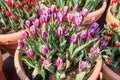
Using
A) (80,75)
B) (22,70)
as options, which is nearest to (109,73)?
(80,75)

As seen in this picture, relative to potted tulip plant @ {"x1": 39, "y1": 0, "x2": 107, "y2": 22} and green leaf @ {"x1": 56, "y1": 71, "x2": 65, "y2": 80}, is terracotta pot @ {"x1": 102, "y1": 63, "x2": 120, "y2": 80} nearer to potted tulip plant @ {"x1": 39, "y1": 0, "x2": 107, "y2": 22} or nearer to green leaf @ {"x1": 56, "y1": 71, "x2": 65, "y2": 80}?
green leaf @ {"x1": 56, "y1": 71, "x2": 65, "y2": 80}

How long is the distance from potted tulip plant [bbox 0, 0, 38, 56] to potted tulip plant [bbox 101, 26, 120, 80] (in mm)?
528

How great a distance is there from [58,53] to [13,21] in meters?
0.53

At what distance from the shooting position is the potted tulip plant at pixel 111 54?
1229mm

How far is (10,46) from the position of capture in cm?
148

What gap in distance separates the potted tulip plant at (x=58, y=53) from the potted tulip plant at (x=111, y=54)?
12 cm

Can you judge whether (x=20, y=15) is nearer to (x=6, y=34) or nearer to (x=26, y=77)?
(x=6, y=34)

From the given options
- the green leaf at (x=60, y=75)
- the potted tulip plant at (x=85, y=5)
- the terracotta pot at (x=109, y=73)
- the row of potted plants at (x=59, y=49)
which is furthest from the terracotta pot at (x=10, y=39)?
the terracotta pot at (x=109, y=73)

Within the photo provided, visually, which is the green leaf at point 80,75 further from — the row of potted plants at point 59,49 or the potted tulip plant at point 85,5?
the potted tulip plant at point 85,5

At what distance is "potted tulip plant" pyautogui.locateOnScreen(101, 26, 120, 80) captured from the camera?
1229 millimetres

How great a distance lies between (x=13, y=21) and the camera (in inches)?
59.0

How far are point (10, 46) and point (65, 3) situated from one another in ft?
1.81

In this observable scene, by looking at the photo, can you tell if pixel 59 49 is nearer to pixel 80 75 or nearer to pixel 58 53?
pixel 58 53

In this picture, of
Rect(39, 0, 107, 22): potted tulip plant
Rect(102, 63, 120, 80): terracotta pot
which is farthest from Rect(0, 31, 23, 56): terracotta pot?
Rect(102, 63, 120, 80): terracotta pot
